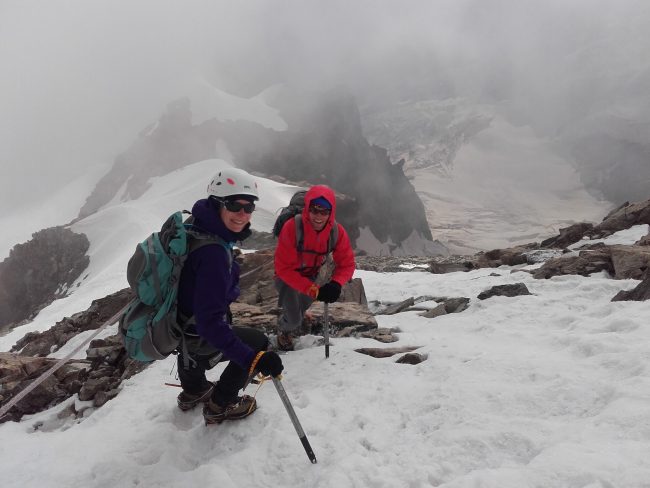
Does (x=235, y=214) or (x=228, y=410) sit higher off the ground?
(x=235, y=214)

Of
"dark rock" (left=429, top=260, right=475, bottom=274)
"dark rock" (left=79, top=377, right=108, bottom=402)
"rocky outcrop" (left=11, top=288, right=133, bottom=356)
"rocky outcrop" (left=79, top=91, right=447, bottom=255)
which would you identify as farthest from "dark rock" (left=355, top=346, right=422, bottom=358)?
"rocky outcrop" (left=79, top=91, right=447, bottom=255)

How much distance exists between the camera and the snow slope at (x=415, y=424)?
10.7 ft

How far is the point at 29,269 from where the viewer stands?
3575 centimetres

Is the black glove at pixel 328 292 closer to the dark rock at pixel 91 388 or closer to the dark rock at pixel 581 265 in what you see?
the dark rock at pixel 91 388

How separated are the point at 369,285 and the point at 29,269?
3573cm

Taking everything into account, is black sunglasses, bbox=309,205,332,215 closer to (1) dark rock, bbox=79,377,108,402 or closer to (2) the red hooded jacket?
(2) the red hooded jacket

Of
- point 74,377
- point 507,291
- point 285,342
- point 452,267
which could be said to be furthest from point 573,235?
point 74,377

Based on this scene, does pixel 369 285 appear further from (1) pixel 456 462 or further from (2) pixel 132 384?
(1) pixel 456 462

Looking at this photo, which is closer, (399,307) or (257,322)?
(257,322)

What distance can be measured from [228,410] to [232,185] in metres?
2.43

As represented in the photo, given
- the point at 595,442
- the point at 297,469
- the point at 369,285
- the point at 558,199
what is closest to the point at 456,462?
the point at 595,442

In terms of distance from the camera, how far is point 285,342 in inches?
252

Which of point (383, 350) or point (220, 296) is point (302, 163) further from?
point (220, 296)

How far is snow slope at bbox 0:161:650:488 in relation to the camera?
3.26 m
